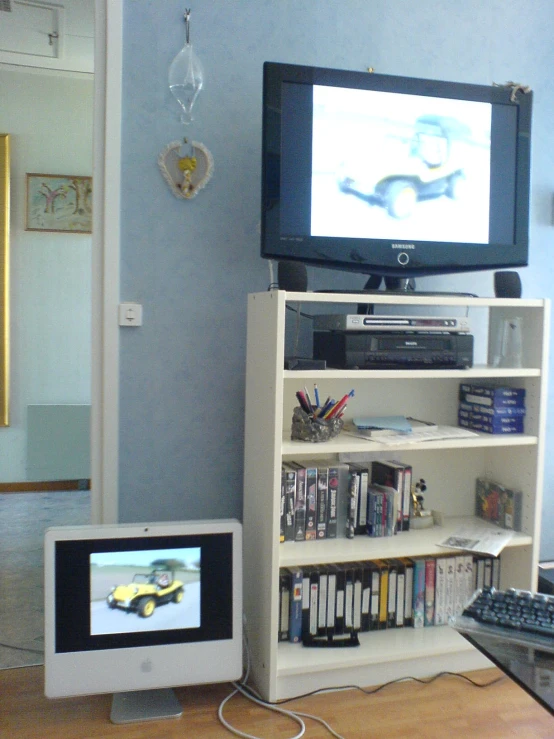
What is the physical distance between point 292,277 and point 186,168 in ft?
1.66

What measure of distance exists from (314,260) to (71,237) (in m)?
2.73

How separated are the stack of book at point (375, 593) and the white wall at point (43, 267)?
2750mm

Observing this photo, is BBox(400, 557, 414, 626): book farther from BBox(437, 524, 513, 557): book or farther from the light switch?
the light switch

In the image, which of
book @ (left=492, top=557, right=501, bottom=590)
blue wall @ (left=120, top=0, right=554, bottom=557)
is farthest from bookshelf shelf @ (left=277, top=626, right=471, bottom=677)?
blue wall @ (left=120, top=0, right=554, bottom=557)

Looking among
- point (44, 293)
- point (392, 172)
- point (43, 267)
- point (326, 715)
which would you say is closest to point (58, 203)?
point (43, 267)

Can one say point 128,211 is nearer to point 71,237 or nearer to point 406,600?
point 406,600

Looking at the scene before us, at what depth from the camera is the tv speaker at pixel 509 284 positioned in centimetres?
212

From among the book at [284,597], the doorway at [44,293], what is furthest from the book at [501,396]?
the doorway at [44,293]

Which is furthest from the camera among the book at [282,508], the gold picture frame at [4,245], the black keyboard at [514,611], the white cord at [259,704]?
the gold picture frame at [4,245]

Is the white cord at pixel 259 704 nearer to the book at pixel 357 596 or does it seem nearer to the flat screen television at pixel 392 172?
the book at pixel 357 596

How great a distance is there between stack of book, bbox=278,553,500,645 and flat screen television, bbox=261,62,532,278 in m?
0.88

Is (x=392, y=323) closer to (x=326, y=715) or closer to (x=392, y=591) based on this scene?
(x=392, y=591)

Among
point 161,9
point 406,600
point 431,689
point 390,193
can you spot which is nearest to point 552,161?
point 390,193

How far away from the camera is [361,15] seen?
226 centimetres
